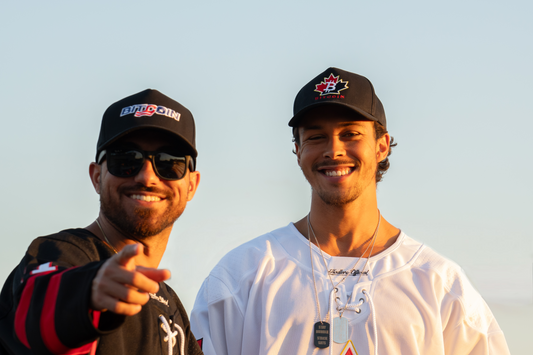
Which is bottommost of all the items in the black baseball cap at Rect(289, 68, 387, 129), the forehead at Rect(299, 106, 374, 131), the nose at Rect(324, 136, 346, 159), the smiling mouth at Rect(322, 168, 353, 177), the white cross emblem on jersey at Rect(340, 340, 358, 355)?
the white cross emblem on jersey at Rect(340, 340, 358, 355)

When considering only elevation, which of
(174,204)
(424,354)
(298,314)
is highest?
(174,204)

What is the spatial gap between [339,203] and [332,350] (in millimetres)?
1176

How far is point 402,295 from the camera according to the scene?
178 inches

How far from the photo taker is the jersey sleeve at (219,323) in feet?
14.9

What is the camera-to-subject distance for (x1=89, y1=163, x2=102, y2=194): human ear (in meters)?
3.65

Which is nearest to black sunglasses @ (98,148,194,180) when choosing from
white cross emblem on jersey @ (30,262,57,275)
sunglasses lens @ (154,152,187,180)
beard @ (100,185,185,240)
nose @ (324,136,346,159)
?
sunglasses lens @ (154,152,187,180)

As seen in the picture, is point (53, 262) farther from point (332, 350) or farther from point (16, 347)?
point (332, 350)

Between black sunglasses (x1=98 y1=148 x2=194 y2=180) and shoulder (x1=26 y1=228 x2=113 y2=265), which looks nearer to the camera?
shoulder (x1=26 y1=228 x2=113 y2=265)

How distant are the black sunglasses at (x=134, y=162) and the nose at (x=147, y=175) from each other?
2 cm

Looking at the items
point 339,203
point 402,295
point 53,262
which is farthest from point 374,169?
point 53,262

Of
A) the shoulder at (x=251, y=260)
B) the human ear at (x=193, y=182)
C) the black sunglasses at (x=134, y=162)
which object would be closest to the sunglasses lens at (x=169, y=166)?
the black sunglasses at (x=134, y=162)

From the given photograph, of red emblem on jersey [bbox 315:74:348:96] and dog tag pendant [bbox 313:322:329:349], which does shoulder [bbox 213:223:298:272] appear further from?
red emblem on jersey [bbox 315:74:348:96]

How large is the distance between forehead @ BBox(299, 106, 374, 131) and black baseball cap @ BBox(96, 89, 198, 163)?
1.41 metres

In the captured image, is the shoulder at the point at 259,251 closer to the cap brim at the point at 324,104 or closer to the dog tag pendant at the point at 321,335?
the dog tag pendant at the point at 321,335
